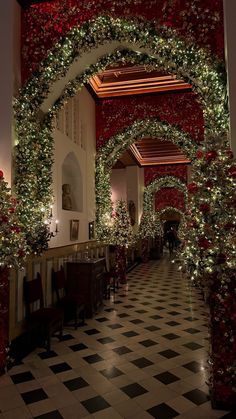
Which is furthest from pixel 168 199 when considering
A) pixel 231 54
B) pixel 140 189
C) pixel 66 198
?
pixel 231 54

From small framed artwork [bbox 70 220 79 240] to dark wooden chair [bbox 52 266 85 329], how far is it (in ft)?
3.79

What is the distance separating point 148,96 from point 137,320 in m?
6.24

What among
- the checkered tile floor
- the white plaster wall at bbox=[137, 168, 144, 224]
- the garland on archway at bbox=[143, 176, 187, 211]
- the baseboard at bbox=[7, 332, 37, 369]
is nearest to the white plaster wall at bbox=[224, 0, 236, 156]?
the checkered tile floor

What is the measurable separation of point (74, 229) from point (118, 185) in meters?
10.7

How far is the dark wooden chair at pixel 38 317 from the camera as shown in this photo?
487cm

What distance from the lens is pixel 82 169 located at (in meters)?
8.65

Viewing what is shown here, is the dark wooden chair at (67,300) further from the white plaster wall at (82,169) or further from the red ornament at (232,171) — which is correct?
the red ornament at (232,171)

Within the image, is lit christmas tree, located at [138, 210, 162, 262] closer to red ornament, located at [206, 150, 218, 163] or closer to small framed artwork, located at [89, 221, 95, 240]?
small framed artwork, located at [89, 221, 95, 240]

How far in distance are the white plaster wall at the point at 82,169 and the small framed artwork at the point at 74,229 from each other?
104 millimetres

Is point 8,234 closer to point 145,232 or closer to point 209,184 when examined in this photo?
point 209,184

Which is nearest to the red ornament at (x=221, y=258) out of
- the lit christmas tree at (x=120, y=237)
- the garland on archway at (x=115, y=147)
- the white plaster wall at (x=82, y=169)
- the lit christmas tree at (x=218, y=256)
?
the lit christmas tree at (x=218, y=256)

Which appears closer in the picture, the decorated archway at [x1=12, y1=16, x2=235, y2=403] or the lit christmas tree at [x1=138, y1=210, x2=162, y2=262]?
the decorated archway at [x1=12, y1=16, x2=235, y2=403]

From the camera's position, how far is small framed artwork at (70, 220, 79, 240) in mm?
7611

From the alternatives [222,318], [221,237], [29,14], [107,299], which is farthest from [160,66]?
[107,299]
